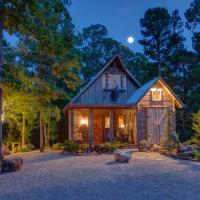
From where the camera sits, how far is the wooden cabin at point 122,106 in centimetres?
1897

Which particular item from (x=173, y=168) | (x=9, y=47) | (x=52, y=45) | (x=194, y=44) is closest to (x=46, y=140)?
→ (x=9, y=47)

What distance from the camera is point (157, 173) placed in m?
9.59

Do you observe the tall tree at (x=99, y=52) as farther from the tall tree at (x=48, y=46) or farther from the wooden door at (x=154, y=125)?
the tall tree at (x=48, y=46)

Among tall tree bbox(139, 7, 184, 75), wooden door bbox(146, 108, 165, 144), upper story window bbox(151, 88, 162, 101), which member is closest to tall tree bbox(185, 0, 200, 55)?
tall tree bbox(139, 7, 184, 75)

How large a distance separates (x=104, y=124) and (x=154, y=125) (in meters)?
5.49

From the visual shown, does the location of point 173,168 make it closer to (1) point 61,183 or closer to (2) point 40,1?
(1) point 61,183

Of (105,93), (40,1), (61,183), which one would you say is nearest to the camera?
(61,183)

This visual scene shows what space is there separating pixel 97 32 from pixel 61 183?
1137 inches

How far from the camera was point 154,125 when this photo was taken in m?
19.0

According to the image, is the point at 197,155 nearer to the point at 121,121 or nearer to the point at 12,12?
the point at 121,121

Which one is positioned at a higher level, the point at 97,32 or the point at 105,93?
the point at 97,32

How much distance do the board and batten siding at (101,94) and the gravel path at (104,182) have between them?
8834mm

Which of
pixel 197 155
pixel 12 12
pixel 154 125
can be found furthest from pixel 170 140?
pixel 12 12

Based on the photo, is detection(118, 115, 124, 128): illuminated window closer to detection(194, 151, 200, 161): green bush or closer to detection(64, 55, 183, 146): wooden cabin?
detection(64, 55, 183, 146): wooden cabin
